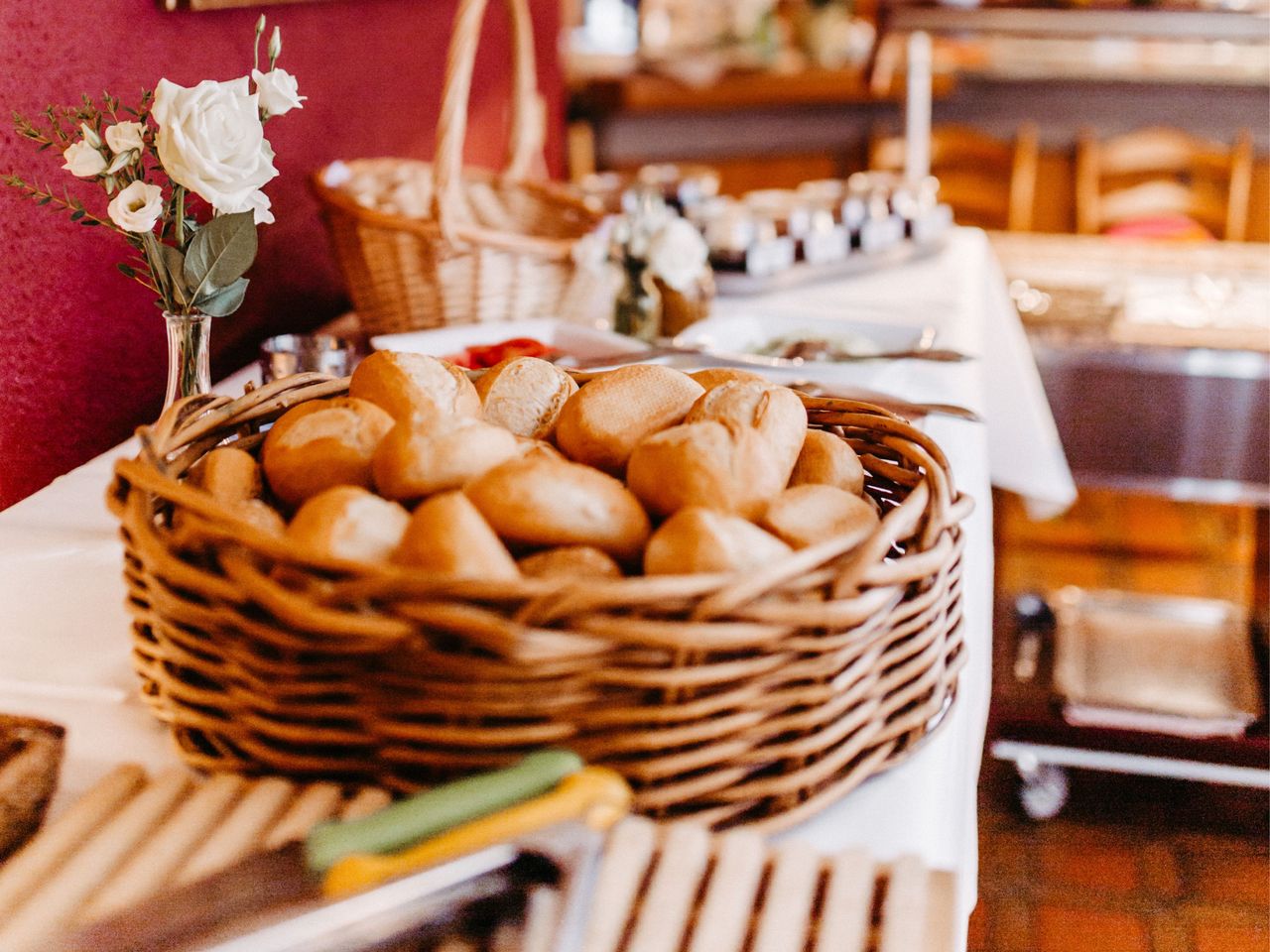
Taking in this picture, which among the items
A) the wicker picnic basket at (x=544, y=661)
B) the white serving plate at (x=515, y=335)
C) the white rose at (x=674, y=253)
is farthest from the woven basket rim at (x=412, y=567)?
the white rose at (x=674, y=253)

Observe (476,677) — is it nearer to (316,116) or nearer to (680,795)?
(680,795)

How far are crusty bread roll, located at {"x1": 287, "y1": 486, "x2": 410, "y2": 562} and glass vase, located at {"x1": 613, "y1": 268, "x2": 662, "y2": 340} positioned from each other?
925 mm

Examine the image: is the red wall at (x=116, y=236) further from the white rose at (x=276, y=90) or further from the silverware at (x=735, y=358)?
the silverware at (x=735, y=358)

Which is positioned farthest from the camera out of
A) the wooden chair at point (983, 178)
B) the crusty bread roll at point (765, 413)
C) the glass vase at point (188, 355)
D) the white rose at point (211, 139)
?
the wooden chair at point (983, 178)

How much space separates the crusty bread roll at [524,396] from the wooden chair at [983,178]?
303 centimetres

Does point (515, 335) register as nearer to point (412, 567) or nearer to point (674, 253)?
point (674, 253)

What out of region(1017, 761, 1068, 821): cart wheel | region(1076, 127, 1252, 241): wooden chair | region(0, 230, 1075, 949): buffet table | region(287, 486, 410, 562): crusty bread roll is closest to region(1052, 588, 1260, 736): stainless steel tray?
region(1017, 761, 1068, 821): cart wheel

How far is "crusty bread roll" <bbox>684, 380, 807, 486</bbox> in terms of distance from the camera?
2.24 feet

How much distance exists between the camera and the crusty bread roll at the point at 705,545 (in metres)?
0.56

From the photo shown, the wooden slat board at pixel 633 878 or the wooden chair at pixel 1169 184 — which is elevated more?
the wooden slat board at pixel 633 878

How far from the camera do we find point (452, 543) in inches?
21.5

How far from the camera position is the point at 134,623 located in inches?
25.1

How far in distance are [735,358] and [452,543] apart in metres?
0.72

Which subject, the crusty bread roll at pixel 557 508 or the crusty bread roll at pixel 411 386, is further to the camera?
the crusty bread roll at pixel 411 386
